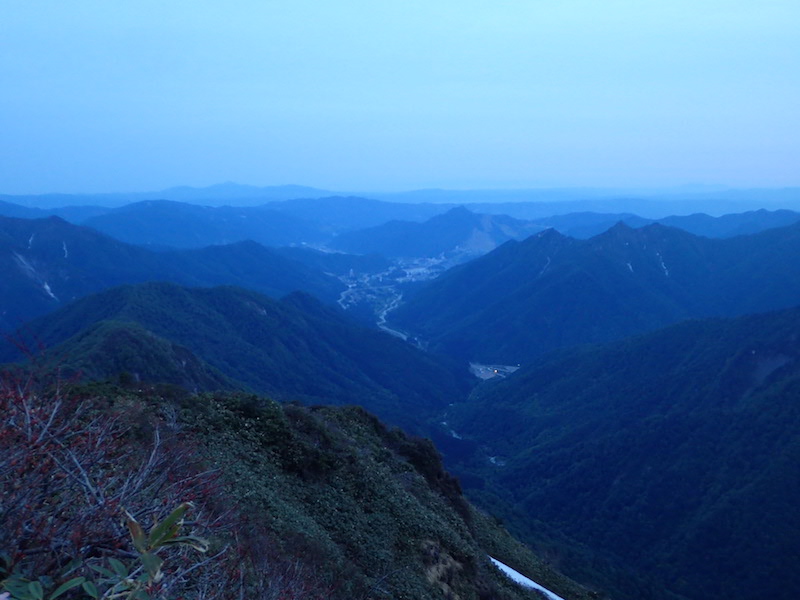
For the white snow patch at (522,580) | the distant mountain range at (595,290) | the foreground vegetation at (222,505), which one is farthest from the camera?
the distant mountain range at (595,290)

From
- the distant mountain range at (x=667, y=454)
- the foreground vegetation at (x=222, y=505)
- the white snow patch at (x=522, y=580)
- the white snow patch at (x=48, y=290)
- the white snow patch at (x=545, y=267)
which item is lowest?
the distant mountain range at (x=667, y=454)

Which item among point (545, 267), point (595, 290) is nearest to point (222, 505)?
point (595, 290)

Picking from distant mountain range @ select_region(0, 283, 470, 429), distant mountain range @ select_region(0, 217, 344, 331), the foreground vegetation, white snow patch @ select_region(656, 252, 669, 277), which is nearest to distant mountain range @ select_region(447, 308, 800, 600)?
distant mountain range @ select_region(0, 283, 470, 429)

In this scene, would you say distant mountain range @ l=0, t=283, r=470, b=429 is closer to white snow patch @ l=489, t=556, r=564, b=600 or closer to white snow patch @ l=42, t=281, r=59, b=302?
white snow patch @ l=489, t=556, r=564, b=600

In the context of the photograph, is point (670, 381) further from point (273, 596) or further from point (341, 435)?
point (273, 596)

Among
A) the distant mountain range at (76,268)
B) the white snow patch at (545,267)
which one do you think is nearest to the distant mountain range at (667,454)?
the white snow patch at (545,267)

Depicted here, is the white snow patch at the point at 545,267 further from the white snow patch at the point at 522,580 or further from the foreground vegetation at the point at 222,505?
the white snow patch at the point at 522,580
